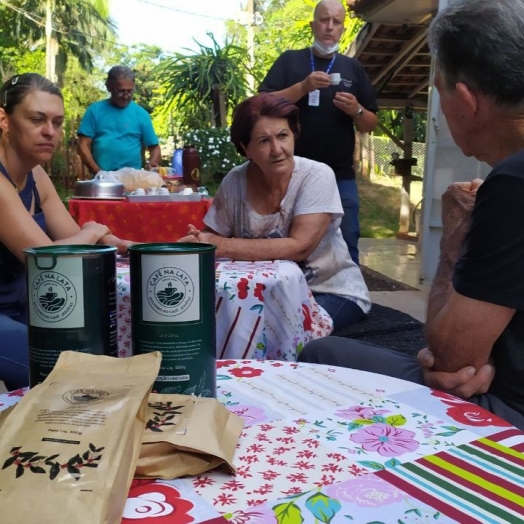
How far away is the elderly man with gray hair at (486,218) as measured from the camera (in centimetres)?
112

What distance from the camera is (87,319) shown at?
32.5 inches

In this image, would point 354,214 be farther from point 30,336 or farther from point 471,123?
point 30,336

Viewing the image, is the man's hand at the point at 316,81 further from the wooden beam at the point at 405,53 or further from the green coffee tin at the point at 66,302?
the wooden beam at the point at 405,53

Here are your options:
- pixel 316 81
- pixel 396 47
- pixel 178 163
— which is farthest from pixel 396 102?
pixel 316 81

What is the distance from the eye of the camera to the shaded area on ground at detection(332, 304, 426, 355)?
136 inches

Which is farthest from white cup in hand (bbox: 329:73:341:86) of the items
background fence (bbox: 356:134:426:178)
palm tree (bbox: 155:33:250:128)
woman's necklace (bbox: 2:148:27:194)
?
background fence (bbox: 356:134:426:178)

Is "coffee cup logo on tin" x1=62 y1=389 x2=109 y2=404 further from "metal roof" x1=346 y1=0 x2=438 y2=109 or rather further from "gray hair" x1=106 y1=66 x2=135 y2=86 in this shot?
"metal roof" x1=346 y1=0 x2=438 y2=109

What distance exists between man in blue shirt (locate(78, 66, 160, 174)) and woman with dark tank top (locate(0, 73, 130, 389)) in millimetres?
3548

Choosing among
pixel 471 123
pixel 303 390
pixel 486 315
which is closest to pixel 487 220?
pixel 486 315

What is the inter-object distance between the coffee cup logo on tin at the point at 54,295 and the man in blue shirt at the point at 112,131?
5.32m

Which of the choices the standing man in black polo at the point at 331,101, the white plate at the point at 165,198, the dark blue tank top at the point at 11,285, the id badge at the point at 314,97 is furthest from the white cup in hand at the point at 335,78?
the dark blue tank top at the point at 11,285

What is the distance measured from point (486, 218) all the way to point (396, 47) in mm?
6935

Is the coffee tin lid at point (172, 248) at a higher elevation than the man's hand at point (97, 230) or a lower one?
higher

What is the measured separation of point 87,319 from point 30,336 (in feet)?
0.28
